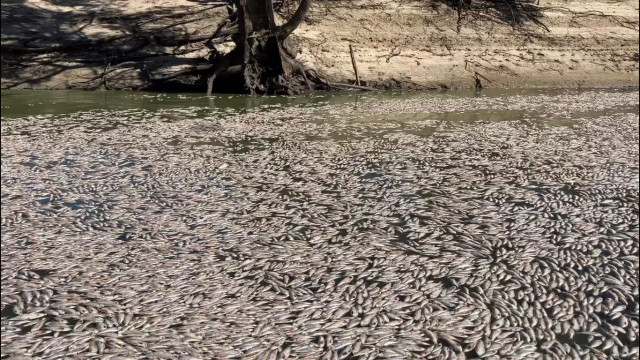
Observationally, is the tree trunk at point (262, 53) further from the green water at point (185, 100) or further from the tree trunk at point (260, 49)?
the green water at point (185, 100)

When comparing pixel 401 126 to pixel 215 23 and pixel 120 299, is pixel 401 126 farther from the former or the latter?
pixel 215 23

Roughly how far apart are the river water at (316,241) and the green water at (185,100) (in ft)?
4.62

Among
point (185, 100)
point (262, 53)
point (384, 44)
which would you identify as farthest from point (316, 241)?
point (384, 44)

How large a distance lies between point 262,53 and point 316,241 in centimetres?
944

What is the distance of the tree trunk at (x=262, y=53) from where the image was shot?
13.3m

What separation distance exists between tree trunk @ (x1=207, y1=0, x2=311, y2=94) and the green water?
18.4 inches

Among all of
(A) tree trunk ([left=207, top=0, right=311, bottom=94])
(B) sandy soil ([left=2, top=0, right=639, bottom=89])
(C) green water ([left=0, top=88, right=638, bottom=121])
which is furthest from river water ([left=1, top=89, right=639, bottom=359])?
(B) sandy soil ([left=2, top=0, right=639, bottom=89])

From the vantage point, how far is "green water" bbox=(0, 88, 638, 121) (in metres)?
10.9

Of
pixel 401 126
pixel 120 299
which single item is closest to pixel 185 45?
pixel 401 126

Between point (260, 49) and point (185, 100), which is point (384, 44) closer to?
point (260, 49)

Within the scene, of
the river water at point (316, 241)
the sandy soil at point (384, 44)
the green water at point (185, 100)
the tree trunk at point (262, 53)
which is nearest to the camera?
the river water at point (316, 241)

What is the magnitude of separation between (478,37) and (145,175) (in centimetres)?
1248

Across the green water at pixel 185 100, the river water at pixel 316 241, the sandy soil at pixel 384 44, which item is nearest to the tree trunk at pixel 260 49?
the green water at pixel 185 100

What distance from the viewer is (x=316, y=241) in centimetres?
500
